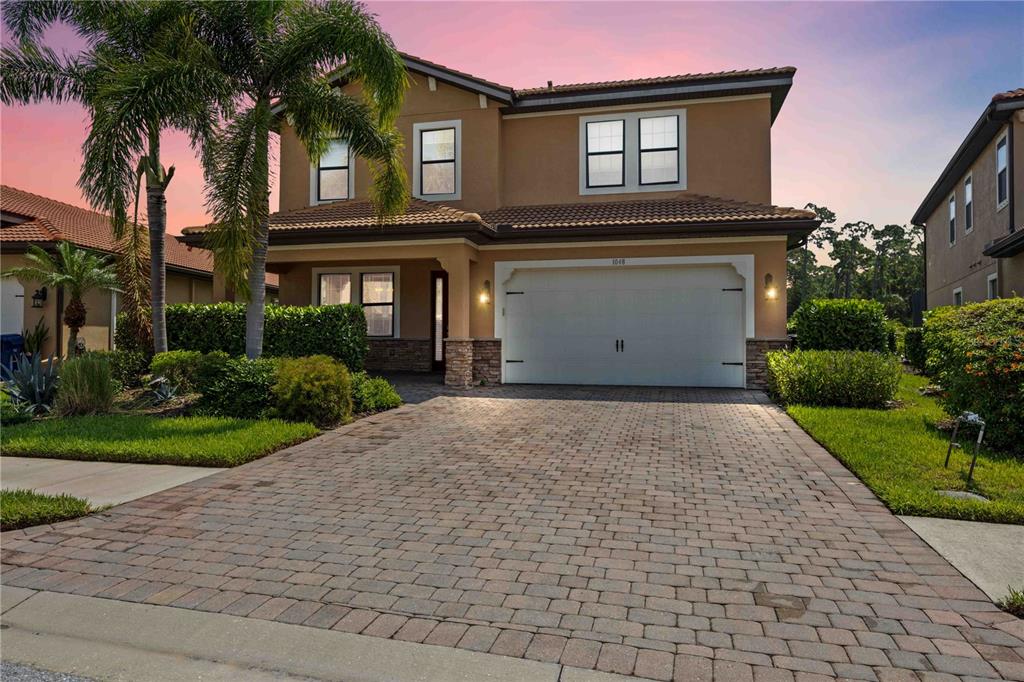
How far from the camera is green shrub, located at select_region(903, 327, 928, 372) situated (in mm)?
15344

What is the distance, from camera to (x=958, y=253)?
1959 cm

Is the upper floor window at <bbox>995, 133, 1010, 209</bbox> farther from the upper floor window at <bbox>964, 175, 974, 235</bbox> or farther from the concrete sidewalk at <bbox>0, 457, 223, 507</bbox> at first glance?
the concrete sidewalk at <bbox>0, 457, 223, 507</bbox>

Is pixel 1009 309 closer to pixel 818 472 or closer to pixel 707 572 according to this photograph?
pixel 818 472

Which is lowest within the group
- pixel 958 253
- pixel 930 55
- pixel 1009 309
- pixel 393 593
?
pixel 393 593

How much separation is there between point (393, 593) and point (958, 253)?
22.8 meters

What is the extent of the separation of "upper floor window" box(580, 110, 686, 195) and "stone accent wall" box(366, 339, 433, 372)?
6.22m

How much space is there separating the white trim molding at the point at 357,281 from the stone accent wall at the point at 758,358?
9352mm

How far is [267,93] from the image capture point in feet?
33.7

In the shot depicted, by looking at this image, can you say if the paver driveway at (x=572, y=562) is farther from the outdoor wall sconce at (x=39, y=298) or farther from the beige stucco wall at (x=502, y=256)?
the outdoor wall sconce at (x=39, y=298)

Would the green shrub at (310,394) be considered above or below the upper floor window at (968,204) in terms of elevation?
below

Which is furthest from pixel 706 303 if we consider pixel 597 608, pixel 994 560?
pixel 597 608

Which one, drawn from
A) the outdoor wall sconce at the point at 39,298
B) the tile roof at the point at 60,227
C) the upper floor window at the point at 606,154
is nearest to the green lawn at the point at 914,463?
the upper floor window at the point at 606,154

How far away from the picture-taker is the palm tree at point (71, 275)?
14961 mm

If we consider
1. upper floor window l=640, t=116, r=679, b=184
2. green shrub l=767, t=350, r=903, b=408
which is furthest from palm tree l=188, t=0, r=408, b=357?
green shrub l=767, t=350, r=903, b=408
